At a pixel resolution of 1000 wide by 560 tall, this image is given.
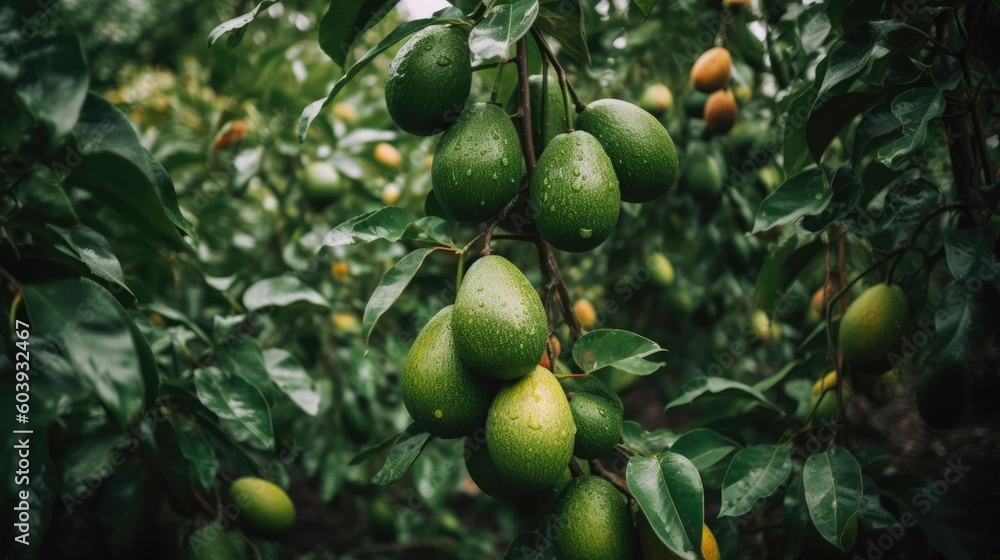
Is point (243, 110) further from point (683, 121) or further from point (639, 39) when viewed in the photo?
point (683, 121)

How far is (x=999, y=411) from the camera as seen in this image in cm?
169

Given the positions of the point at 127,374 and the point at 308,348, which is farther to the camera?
the point at 308,348

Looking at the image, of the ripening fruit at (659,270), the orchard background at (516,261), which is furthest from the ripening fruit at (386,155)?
the ripening fruit at (659,270)

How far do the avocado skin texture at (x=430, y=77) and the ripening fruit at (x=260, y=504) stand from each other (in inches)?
29.0

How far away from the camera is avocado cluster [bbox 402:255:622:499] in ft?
2.34

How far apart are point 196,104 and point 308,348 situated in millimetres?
1002

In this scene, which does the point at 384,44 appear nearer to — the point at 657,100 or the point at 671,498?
the point at 671,498

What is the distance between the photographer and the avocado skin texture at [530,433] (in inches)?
27.9

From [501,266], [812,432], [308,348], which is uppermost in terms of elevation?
[501,266]

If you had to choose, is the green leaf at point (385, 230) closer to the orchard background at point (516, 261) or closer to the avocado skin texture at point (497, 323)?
the orchard background at point (516, 261)

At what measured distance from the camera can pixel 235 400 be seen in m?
1.06

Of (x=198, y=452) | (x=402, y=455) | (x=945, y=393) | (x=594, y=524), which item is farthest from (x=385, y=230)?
(x=945, y=393)

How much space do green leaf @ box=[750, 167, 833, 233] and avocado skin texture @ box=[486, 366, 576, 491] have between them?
0.44 metres

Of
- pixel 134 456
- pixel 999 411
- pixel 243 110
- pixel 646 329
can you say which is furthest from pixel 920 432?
pixel 243 110
